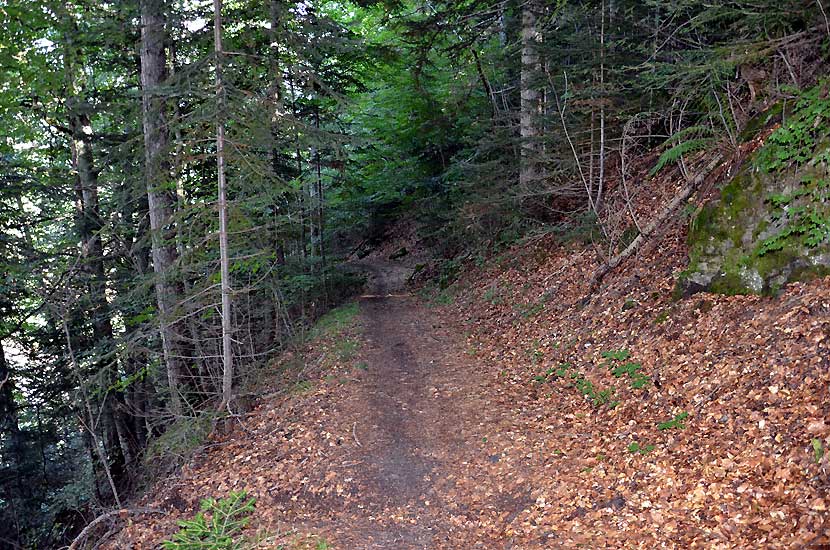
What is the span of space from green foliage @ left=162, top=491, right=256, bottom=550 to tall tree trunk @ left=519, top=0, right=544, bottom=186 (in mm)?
8832

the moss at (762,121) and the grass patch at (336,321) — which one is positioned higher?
the moss at (762,121)

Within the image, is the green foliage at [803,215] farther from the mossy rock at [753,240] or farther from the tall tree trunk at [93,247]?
the tall tree trunk at [93,247]

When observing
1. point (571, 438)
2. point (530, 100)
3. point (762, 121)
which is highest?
point (530, 100)

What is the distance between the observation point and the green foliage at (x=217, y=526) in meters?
5.50

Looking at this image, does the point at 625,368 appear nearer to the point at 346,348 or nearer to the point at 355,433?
the point at 355,433

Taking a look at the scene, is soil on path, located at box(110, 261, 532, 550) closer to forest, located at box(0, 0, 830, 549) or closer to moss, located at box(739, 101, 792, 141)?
forest, located at box(0, 0, 830, 549)

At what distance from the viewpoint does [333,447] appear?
24.4 feet

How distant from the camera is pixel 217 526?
5.86 m

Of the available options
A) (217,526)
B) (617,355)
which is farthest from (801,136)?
(217,526)

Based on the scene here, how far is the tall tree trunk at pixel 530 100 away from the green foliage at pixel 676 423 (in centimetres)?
677

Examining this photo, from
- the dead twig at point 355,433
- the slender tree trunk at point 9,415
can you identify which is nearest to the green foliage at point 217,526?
the dead twig at point 355,433

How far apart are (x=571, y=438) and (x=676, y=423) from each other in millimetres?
1354

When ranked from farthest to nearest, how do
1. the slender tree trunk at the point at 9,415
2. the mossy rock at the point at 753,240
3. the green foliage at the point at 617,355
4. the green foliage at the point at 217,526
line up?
the slender tree trunk at the point at 9,415 → the green foliage at the point at 617,355 → the mossy rock at the point at 753,240 → the green foliage at the point at 217,526

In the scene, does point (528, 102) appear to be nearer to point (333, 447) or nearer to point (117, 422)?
point (333, 447)
